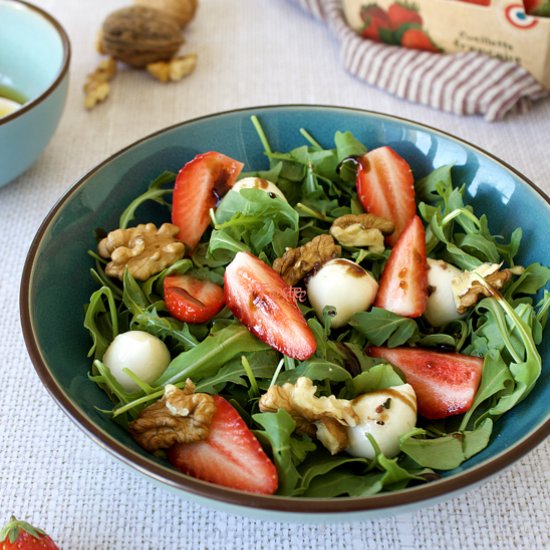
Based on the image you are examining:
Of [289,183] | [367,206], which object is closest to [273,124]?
[289,183]

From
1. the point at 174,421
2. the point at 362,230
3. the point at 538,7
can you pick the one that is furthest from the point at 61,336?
the point at 538,7

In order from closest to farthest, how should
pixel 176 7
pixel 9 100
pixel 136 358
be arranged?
pixel 136 358 < pixel 9 100 < pixel 176 7

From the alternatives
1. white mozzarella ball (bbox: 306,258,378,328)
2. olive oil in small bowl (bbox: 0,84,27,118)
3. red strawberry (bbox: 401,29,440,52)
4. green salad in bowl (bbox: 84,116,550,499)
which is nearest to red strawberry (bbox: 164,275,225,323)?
green salad in bowl (bbox: 84,116,550,499)

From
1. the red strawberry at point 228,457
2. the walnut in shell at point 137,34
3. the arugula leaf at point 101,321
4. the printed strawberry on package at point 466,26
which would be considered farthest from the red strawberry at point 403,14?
the red strawberry at point 228,457

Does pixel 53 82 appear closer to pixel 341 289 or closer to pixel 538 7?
pixel 341 289

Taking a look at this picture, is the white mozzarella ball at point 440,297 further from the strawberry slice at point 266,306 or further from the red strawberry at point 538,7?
the red strawberry at point 538,7

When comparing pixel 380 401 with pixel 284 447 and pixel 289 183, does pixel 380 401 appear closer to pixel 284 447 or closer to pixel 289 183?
pixel 284 447

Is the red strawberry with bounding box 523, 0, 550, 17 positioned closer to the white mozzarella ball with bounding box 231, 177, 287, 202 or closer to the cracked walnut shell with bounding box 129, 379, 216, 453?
the white mozzarella ball with bounding box 231, 177, 287, 202

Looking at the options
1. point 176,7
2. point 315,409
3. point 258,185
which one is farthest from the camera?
point 176,7
